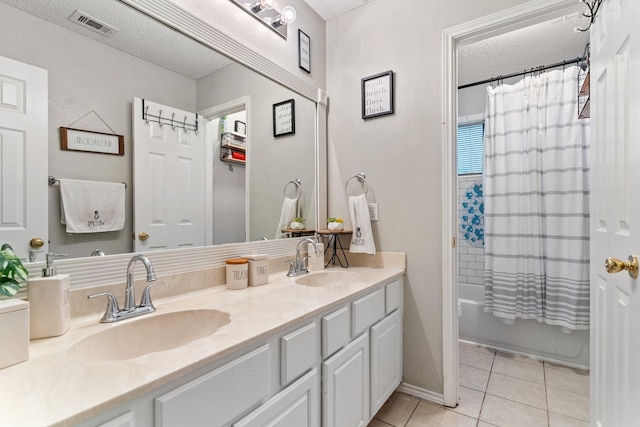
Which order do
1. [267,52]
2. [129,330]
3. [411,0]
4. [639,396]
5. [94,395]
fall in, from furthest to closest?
[411,0]
[267,52]
[129,330]
[639,396]
[94,395]

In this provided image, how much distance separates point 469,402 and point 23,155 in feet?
7.94

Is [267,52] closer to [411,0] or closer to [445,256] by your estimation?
[411,0]

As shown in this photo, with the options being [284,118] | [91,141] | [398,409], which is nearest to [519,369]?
[398,409]

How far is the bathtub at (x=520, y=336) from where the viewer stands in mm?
2361

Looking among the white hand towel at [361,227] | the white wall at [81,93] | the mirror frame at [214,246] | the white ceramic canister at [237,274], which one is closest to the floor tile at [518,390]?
the white hand towel at [361,227]

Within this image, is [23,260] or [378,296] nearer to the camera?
[23,260]

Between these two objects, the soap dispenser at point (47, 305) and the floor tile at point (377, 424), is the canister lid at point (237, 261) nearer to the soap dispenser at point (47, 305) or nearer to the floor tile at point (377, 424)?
the soap dispenser at point (47, 305)

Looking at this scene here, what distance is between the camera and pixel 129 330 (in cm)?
102

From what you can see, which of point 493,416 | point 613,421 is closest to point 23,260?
point 613,421

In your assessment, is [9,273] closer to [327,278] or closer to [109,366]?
[109,366]

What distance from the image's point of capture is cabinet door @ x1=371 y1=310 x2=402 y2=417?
1.59m

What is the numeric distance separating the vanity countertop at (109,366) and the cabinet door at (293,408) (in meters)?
0.22

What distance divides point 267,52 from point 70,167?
3.94 feet

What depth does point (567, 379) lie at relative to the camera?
216 centimetres
